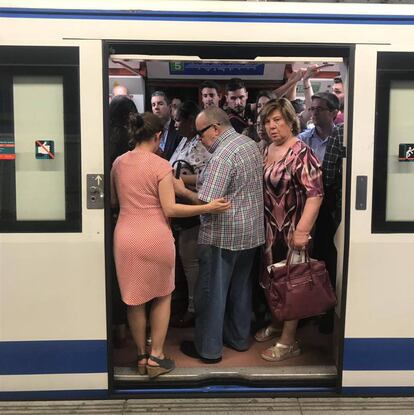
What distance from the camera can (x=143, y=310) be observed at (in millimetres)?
2980

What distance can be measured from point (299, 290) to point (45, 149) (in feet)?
5.36

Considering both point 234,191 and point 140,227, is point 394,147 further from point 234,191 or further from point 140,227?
point 140,227

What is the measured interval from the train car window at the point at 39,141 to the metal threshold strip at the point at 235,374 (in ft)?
3.07

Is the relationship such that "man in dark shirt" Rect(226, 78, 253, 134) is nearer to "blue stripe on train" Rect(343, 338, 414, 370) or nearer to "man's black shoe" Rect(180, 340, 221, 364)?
"man's black shoe" Rect(180, 340, 221, 364)

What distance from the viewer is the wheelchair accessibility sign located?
2697 mm

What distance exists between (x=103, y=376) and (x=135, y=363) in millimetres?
353

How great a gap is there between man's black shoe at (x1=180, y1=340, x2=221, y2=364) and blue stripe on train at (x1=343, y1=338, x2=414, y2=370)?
0.81m

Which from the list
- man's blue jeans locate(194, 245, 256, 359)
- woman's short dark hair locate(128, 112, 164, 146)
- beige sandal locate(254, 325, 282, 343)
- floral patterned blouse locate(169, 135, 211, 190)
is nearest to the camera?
woman's short dark hair locate(128, 112, 164, 146)

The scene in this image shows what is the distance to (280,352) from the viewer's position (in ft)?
10.7

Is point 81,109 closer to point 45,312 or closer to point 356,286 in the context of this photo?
point 45,312

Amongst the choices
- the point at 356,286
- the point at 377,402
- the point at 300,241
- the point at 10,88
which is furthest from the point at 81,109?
the point at 377,402

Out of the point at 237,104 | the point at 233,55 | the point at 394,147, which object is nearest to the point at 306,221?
the point at 394,147

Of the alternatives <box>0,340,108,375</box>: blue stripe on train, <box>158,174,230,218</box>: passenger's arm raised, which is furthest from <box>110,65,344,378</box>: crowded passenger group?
<box>0,340,108,375</box>: blue stripe on train

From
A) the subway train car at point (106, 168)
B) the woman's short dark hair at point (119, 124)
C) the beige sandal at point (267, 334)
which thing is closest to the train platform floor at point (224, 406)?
the subway train car at point (106, 168)
